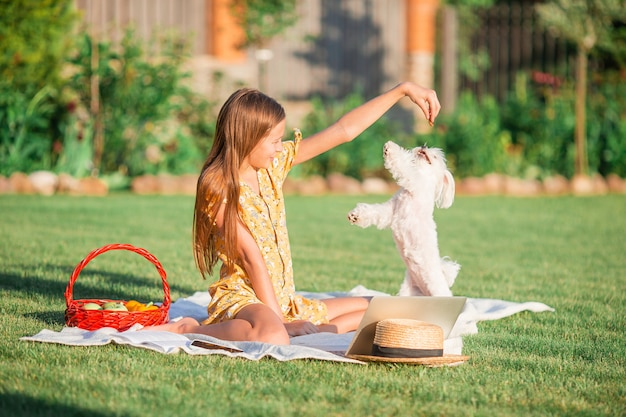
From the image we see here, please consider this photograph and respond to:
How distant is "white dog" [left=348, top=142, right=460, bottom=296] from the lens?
5199mm

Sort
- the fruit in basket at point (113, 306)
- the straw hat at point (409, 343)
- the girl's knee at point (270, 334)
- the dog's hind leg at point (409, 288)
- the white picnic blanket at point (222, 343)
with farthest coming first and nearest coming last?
the dog's hind leg at point (409, 288) < the fruit in basket at point (113, 306) < the girl's knee at point (270, 334) < the white picnic blanket at point (222, 343) < the straw hat at point (409, 343)

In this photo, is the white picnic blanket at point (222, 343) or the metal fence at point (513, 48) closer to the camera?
the white picnic blanket at point (222, 343)

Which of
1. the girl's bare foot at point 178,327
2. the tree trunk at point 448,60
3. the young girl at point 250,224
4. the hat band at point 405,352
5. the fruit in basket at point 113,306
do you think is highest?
the tree trunk at point 448,60

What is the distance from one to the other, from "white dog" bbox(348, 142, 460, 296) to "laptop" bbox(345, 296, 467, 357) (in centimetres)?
74

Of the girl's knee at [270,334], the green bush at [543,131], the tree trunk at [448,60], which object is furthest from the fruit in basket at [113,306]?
the tree trunk at [448,60]

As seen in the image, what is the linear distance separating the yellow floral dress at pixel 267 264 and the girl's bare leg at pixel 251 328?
10 centimetres

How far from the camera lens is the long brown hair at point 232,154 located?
15.8 ft

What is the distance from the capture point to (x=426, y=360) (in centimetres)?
422

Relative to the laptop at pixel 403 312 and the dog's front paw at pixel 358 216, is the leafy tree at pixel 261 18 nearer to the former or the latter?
the dog's front paw at pixel 358 216

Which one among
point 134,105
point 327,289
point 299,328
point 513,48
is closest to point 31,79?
point 134,105

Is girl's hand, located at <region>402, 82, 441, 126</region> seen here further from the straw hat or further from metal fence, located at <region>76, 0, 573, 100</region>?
metal fence, located at <region>76, 0, 573, 100</region>

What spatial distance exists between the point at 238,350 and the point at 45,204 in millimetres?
6610

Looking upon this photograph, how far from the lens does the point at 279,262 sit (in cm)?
503

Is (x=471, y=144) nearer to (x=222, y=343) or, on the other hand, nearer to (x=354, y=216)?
(x=354, y=216)
